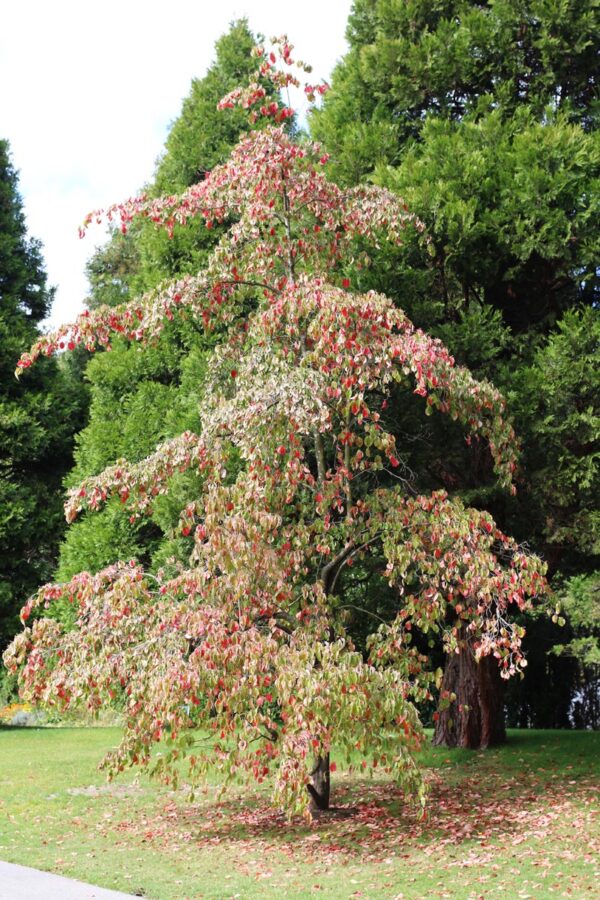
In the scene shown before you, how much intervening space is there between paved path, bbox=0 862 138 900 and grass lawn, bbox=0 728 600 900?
29 centimetres

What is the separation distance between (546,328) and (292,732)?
195 inches

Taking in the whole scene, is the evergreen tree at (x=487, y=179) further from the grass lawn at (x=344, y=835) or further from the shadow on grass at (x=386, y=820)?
the shadow on grass at (x=386, y=820)

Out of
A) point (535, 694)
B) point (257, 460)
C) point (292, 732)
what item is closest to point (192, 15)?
point (257, 460)

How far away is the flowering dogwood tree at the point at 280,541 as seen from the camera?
6184 millimetres

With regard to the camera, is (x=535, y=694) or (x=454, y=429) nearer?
(x=454, y=429)

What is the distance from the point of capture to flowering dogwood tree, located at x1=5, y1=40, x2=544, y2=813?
6.18 m

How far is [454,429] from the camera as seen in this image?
8422 mm

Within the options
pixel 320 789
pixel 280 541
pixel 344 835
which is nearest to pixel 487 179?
pixel 280 541

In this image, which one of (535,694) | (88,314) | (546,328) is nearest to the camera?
(88,314)

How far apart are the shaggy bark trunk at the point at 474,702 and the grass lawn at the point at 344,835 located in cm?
26

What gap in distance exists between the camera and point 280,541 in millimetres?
7188

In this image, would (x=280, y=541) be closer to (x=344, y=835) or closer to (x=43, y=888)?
(x=344, y=835)

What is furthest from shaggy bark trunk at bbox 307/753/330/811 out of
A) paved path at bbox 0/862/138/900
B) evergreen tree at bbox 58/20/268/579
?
evergreen tree at bbox 58/20/268/579

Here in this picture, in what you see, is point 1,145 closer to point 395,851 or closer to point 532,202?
point 532,202
